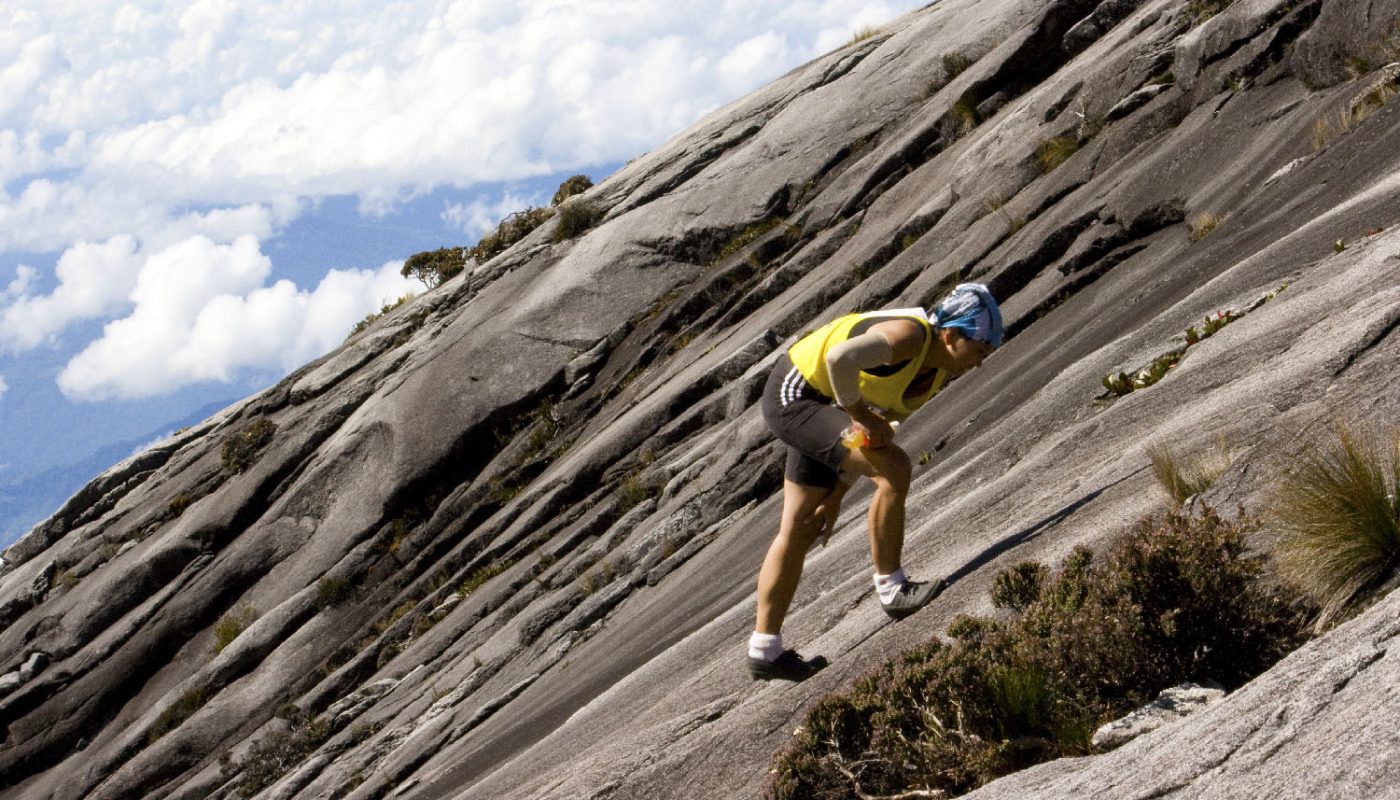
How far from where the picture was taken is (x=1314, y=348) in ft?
26.9

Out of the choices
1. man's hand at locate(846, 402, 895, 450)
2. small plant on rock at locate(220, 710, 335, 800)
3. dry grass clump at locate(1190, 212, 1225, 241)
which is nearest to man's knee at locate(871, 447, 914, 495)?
Answer: man's hand at locate(846, 402, 895, 450)

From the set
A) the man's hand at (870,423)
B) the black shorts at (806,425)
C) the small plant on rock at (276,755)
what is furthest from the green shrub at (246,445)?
the man's hand at (870,423)

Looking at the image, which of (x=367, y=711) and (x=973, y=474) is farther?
(x=367, y=711)

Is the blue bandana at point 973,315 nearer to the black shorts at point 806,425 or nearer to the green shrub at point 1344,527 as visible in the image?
the black shorts at point 806,425

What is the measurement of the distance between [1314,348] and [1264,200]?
7335mm

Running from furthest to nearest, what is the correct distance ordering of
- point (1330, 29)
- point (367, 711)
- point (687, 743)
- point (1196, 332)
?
point (367, 711)
point (1330, 29)
point (1196, 332)
point (687, 743)

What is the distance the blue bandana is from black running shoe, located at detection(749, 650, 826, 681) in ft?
7.96

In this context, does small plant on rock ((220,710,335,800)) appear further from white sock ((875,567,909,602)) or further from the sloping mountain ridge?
white sock ((875,567,909,602))

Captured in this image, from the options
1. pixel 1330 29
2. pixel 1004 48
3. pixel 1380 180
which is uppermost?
pixel 1004 48

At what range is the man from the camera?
7793mm

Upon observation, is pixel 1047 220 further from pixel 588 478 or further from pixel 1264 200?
pixel 588 478

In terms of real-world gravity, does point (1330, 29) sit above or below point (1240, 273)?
above

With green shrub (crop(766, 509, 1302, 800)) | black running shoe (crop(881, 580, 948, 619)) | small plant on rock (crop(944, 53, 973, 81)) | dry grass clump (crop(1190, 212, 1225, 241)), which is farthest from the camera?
small plant on rock (crop(944, 53, 973, 81))

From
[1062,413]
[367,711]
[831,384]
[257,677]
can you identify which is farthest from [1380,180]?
[257,677]
